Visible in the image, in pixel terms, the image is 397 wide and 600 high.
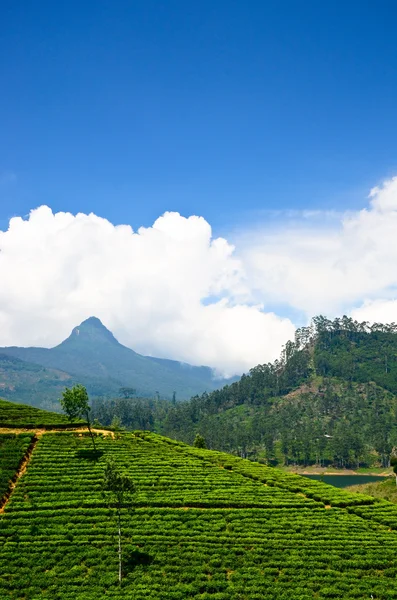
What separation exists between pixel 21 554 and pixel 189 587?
1405 centimetres

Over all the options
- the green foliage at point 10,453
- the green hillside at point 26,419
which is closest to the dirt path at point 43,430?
the green hillside at point 26,419

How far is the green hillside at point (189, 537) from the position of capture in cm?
3388

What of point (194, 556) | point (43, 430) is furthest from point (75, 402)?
point (194, 556)

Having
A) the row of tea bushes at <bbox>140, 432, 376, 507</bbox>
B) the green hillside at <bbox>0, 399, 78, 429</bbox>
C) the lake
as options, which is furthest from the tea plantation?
the lake

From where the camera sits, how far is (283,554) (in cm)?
3872

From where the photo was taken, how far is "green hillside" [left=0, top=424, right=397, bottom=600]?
33.9 m

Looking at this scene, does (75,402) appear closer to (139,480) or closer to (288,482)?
(139,480)

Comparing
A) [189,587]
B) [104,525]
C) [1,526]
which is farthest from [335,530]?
[1,526]

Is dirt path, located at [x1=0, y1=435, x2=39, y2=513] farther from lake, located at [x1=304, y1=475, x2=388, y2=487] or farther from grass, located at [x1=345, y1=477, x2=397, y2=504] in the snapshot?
lake, located at [x1=304, y1=475, x2=388, y2=487]

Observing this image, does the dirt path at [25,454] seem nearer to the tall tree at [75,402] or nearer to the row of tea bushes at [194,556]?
the row of tea bushes at [194,556]

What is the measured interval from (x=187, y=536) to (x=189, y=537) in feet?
1.62

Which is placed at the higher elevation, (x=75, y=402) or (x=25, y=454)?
(x=75, y=402)

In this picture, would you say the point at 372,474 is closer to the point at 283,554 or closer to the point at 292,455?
the point at 292,455

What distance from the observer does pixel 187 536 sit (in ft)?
135
